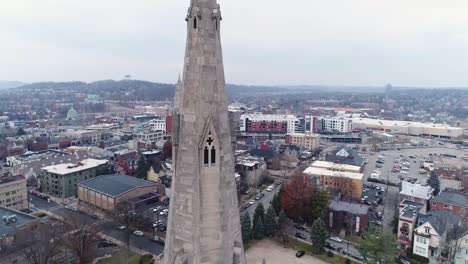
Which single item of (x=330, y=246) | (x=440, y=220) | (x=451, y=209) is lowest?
(x=330, y=246)

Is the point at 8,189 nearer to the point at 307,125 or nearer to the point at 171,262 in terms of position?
the point at 171,262

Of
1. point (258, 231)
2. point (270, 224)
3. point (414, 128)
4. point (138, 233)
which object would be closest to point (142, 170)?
point (138, 233)

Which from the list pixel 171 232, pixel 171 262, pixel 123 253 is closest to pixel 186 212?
pixel 171 232

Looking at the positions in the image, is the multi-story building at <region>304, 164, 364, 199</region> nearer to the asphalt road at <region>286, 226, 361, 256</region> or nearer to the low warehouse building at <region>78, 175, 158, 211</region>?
the asphalt road at <region>286, 226, 361, 256</region>

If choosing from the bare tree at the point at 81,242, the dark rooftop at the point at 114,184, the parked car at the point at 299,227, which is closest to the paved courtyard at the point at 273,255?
the parked car at the point at 299,227

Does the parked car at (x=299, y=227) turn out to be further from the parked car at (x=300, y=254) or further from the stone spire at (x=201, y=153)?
the stone spire at (x=201, y=153)

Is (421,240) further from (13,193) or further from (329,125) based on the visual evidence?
(329,125)

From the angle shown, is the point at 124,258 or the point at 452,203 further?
the point at 452,203
